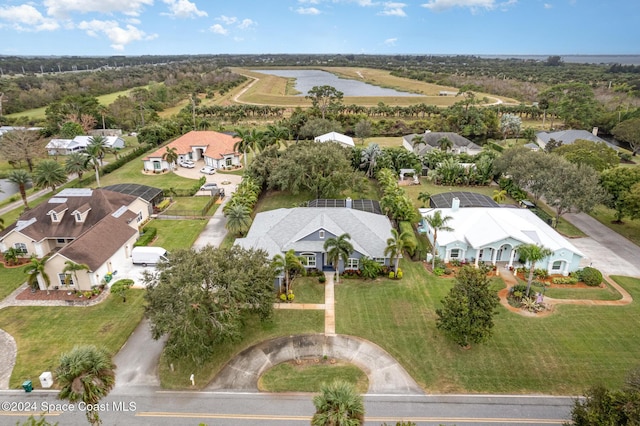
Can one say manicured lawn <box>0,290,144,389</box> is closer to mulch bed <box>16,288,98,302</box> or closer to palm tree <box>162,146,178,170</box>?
mulch bed <box>16,288,98,302</box>

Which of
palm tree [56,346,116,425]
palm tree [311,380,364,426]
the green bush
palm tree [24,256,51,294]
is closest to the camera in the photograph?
palm tree [311,380,364,426]

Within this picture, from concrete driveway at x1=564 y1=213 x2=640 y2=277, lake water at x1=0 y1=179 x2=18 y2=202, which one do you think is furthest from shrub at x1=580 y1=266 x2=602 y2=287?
lake water at x1=0 y1=179 x2=18 y2=202

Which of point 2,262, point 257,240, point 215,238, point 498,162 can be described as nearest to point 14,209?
point 2,262

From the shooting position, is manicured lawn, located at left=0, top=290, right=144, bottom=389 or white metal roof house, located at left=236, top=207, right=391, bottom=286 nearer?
manicured lawn, located at left=0, top=290, right=144, bottom=389

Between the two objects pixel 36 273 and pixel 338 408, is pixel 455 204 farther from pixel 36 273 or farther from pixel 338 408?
pixel 36 273

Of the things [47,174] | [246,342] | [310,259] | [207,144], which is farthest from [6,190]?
[246,342]

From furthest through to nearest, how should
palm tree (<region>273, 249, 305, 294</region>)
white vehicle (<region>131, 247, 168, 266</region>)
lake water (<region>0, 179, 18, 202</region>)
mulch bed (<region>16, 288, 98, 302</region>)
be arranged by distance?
lake water (<region>0, 179, 18, 202</region>)
white vehicle (<region>131, 247, 168, 266</region>)
mulch bed (<region>16, 288, 98, 302</region>)
palm tree (<region>273, 249, 305, 294</region>)

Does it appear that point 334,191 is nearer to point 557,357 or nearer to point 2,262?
point 557,357

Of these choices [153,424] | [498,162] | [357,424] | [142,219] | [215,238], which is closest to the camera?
[357,424]
